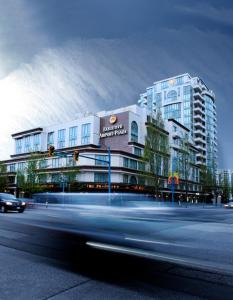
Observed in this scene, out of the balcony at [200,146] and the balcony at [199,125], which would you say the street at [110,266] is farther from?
the balcony at [199,125]

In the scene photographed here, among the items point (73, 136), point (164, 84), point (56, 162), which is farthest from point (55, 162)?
point (164, 84)

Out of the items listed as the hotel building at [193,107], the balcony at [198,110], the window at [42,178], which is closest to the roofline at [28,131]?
the window at [42,178]

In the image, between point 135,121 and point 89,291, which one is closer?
point 89,291

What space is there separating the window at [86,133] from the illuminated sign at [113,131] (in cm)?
319

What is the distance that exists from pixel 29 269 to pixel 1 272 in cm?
43

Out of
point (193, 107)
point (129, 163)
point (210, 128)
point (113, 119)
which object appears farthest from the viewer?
point (210, 128)

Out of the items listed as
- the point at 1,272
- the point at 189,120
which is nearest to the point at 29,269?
the point at 1,272

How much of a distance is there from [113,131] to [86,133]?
696 centimetres

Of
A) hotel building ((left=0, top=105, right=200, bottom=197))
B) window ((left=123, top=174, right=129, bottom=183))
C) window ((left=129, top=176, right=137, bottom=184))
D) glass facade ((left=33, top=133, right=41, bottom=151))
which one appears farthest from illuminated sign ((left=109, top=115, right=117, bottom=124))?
glass facade ((left=33, top=133, right=41, bottom=151))

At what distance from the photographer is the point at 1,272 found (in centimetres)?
458

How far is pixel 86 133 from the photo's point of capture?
69.4 meters

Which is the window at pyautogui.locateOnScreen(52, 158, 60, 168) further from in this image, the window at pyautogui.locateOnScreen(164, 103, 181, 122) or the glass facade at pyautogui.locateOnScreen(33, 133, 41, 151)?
the window at pyautogui.locateOnScreen(164, 103, 181, 122)

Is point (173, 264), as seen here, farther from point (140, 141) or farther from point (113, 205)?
point (140, 141)

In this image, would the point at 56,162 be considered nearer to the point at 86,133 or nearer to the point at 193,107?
the point at 86,133
